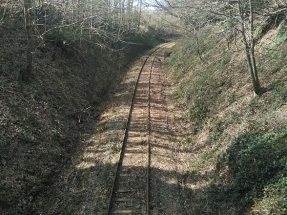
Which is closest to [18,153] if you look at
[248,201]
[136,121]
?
[136,121]

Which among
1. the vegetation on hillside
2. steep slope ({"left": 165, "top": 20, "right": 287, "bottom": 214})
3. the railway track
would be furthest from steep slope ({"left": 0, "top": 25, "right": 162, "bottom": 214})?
steep slope ({"left": 165, "top": 20, "right": 287, "bottom": 214})

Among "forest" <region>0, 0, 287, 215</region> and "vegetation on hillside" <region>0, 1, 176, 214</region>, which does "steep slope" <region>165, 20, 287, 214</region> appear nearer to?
"forest" <region>0, 0, 287, 215</region>

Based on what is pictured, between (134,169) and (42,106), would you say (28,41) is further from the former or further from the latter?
(134,169)

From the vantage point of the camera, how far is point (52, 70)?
1814 centimetres

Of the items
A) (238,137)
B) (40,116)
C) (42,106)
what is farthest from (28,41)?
(238,137)

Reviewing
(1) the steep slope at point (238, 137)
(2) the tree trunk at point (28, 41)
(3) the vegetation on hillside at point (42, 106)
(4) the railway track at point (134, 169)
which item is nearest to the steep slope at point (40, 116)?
(3) the vegetation on hillside at point (42, 106)

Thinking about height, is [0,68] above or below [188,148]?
above

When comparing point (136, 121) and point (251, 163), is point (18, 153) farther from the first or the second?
point (251, 163)

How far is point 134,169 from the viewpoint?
1146 cm

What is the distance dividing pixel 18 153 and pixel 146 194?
16.8 feet

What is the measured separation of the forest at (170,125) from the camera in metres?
9.06

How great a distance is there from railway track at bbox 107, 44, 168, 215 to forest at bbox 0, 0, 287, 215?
0.40m

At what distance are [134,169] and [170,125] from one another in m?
5.42

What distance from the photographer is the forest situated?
9.06 m
